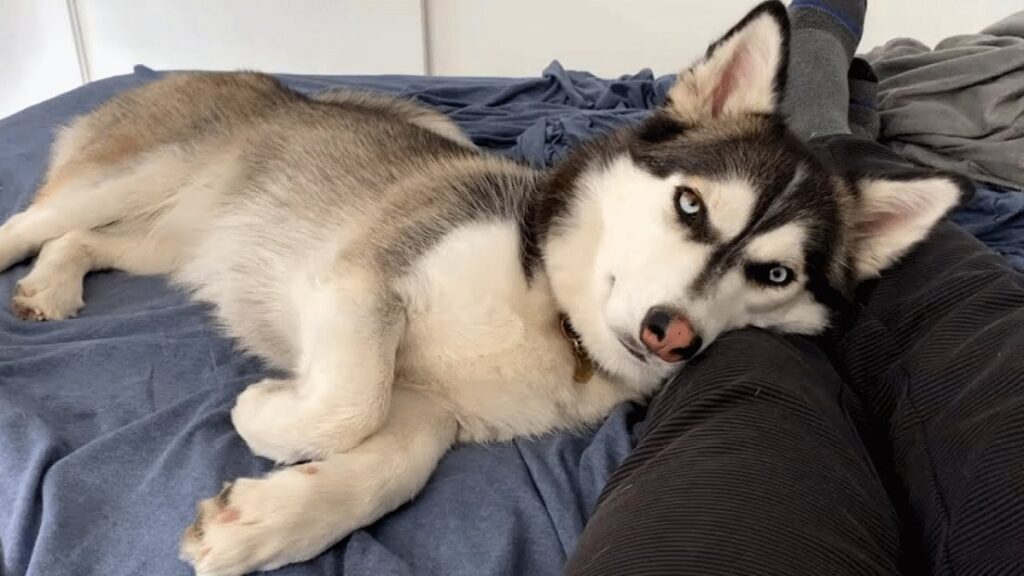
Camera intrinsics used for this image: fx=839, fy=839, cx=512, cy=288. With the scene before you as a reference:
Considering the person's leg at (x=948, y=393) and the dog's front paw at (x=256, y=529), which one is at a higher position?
the person's leg at (x=948, y=393)

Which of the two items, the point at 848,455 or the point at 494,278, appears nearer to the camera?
the point at 848,455

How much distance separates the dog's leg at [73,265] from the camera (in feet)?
6.23

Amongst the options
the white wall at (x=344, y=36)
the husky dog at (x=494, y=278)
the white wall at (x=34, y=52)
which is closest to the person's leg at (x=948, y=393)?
the husky dog at (x=494, y=278)

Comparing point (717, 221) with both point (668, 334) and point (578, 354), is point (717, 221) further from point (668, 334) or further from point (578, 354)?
point (578, 354)

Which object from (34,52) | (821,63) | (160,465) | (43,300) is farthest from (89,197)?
(34,52)

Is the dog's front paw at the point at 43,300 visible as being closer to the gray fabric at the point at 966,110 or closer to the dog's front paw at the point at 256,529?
the dog's front paw at the point at 256,529

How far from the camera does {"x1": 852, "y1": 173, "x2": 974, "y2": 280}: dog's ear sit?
1599 mm

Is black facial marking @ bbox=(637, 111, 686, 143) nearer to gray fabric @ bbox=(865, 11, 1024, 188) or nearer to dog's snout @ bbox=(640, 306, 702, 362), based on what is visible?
dog's snout @ bbox=(640, 306, 702, 362)

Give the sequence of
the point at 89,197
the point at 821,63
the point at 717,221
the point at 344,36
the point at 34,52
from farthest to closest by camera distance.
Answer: the point at 34,52 → the point at 344,36 → the point at 821,63 → the point at 89,197 → the point at 717,221

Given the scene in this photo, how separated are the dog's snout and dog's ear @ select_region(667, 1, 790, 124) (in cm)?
54

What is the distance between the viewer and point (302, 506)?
1.24 m

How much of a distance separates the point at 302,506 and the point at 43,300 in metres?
1.04

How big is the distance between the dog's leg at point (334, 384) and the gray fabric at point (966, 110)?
187 cm

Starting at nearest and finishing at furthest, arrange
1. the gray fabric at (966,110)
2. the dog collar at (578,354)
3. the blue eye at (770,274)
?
1. the blue eye at (770,274)
2. the dog collar at (578,354)
3. the gray fabric at (966,110)
